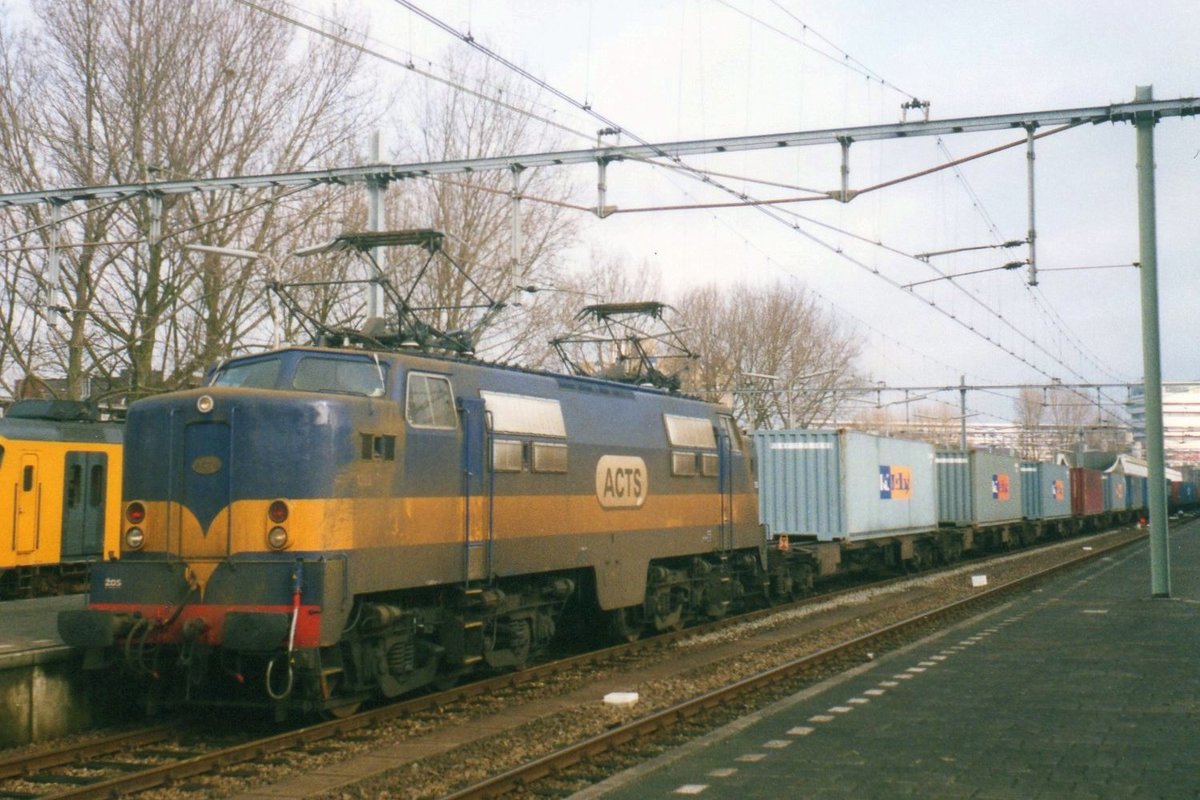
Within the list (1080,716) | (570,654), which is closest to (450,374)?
(570,654)

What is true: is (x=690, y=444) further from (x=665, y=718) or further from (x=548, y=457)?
(x=665, y=718)

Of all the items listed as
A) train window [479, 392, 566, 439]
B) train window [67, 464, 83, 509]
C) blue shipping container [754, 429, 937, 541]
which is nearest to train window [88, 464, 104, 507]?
train window [67, 464, 83, 509]

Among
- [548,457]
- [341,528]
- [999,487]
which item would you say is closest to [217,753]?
[341,528]

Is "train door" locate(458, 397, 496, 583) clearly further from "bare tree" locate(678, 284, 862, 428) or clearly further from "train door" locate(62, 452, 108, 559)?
"bare tree" locate(678, 284, 862, 428)

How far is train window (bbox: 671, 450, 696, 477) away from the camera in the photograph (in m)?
17.2

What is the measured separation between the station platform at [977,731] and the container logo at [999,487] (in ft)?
68.9

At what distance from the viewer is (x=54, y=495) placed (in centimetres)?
2003

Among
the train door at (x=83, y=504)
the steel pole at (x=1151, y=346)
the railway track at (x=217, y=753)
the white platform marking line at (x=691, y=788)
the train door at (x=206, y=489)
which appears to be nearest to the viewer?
the white platform marking line at (x=691, y=788)

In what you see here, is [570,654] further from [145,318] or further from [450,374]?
[145,318]

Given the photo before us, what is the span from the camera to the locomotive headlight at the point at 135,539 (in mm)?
10914

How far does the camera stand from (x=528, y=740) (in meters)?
10.6

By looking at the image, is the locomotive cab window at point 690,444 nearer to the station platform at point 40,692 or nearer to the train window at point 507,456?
the train window at point 507,456

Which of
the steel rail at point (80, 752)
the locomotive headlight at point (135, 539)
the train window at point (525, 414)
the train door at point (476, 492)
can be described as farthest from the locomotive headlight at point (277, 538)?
the train window at point (525, 414)

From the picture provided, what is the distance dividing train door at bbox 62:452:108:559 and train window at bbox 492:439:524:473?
10659 mm
